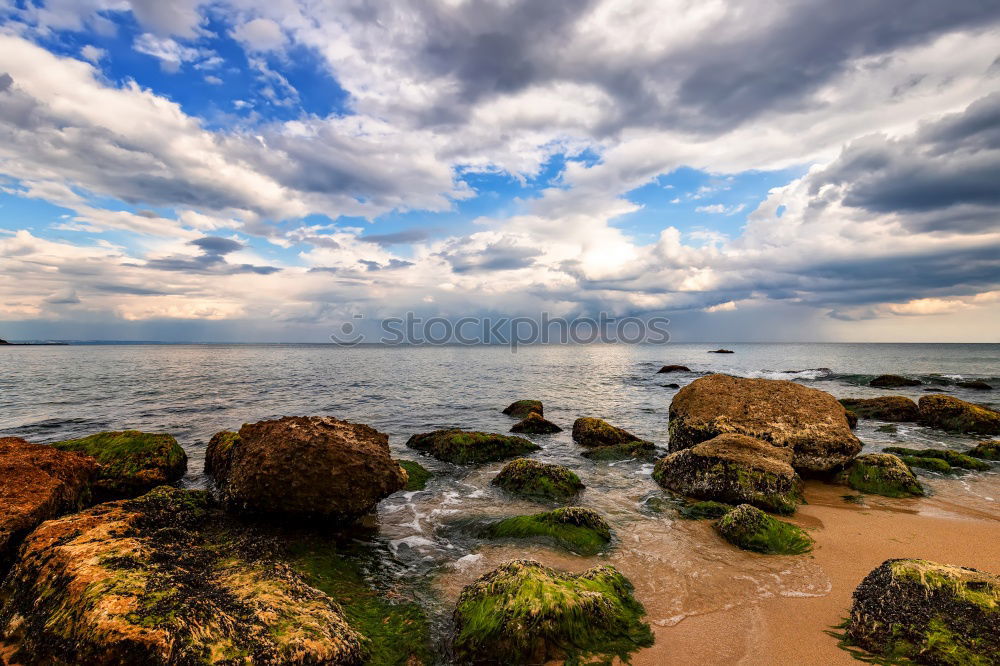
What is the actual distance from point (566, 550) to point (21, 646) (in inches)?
256

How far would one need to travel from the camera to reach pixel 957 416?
19094 mm

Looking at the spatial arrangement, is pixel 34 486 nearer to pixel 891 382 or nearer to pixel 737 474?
pixel 737 474

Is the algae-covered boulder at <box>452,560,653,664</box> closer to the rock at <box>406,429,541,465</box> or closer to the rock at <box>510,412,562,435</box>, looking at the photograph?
the rock at <box>406,429,541,465</box>

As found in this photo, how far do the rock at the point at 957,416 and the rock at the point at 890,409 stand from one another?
0.47 meters

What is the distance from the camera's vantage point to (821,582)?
21.0ft

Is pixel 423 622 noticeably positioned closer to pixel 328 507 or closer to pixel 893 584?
pixel 328 507

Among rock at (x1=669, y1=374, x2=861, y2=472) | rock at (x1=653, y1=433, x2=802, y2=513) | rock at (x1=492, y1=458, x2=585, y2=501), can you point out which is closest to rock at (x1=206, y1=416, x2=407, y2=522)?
rock at (x1=492, y1=458, x2=585, y2=501)

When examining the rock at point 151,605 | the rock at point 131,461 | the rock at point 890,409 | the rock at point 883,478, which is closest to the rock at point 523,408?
the rock at point 883,478

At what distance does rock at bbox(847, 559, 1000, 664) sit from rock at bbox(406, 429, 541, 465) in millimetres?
10364

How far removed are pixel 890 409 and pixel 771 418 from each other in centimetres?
1408

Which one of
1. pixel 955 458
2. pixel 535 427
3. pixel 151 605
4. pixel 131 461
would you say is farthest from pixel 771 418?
pixel 131 461

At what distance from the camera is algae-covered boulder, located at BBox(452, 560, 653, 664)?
4734 mm

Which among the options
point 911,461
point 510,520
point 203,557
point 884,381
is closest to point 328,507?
point 203,557

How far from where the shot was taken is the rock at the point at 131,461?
965 centimetres
